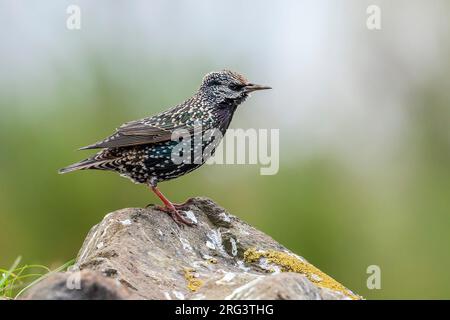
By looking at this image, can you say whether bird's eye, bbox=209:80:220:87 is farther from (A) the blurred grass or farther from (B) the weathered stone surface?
(B) the weathered stone surface

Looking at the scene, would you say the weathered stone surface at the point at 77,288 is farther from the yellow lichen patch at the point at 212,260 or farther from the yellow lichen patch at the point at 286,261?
the yellow lichen patch at the point at 286,261

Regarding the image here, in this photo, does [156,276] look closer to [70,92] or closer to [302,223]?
[302,223]

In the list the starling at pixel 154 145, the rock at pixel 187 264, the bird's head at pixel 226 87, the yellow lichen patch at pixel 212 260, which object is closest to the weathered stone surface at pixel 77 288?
the rock at pixel 187 264

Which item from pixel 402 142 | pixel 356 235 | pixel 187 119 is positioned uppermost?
pixel 187 119

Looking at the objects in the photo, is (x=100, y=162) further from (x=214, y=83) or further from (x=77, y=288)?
(x=77, y=288)

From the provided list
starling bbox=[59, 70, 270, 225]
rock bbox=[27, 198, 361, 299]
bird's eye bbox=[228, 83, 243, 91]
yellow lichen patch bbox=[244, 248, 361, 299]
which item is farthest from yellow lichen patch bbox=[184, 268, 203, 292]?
bird's eye bbox=[228, 83, 243, 91]

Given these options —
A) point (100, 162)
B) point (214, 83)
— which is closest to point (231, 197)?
point (214, 83)
